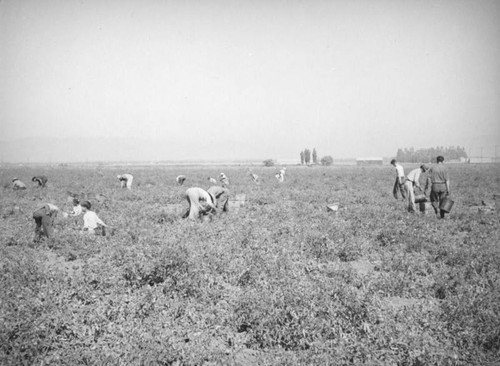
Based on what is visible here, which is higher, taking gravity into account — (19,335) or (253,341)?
(19,335)

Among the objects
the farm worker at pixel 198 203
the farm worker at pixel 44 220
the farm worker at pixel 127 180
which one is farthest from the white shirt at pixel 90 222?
the farm worker at pixel 127 180

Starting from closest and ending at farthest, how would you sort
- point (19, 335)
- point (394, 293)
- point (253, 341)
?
point (19, 335), point (253, 341), point (394, 293)

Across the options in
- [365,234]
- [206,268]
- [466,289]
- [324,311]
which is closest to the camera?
[324,311]

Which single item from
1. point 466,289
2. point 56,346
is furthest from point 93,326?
point 466,289

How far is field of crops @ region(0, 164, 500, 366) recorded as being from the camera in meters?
4.05

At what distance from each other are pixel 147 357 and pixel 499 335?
13.9 feet

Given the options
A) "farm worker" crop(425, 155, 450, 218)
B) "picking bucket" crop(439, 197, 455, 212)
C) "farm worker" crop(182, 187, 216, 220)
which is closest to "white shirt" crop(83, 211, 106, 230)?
"farm worker" crop(182, 187, 216, 220)

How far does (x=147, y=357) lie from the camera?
376cm

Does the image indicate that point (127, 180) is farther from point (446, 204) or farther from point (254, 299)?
point (254, 299)

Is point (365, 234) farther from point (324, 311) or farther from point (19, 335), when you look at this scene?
point (19, 335)

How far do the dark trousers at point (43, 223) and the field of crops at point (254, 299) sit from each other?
41 centimetres

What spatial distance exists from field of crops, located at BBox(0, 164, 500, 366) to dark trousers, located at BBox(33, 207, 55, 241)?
41 centimetres

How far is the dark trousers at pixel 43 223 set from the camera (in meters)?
9.13

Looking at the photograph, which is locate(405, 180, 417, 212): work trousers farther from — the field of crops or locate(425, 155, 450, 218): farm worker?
the field of crops
